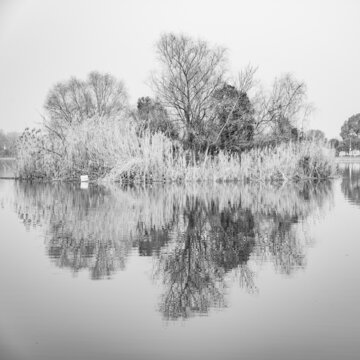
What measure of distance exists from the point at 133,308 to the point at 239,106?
82.5 feet

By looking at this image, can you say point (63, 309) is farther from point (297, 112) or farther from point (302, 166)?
point (297, 112)

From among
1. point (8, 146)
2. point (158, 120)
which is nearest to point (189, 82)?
point (158, 120)

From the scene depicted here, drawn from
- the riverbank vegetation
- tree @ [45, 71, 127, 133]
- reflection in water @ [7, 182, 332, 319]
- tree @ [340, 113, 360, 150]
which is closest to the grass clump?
the riverbank vegetation

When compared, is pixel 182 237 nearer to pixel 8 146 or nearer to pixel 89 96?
pixel 8 146

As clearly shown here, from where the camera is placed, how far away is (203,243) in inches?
334

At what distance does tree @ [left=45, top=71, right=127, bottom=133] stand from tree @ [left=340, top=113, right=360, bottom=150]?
4471 cm

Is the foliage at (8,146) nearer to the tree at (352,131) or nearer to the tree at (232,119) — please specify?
the tree at (232,119)

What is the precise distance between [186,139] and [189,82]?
3090mm

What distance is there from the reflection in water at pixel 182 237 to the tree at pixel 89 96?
49.4 m

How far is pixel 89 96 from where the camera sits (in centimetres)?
6650

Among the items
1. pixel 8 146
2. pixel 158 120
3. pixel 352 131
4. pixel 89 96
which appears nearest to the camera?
pixel 158 120

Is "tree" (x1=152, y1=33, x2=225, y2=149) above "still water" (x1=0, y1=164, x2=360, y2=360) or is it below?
above

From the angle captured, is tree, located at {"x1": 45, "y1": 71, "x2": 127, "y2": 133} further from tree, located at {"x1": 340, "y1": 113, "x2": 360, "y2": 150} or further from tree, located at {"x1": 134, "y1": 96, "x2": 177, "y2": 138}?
tree, located at {"x1": 340, "y1": 113, "x2": 360, "y2": 150}

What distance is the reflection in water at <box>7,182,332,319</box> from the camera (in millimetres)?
6125
